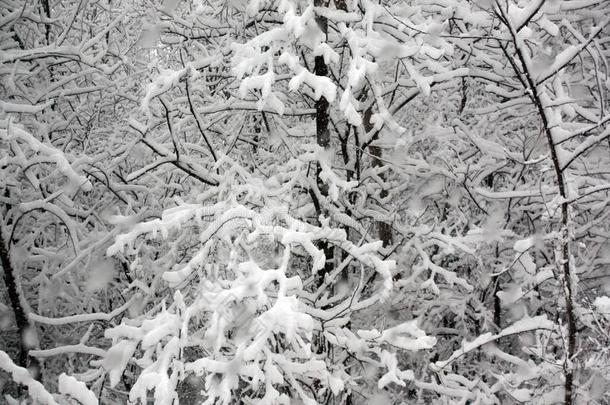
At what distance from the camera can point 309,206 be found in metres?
4.60

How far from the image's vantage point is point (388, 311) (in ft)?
20.1

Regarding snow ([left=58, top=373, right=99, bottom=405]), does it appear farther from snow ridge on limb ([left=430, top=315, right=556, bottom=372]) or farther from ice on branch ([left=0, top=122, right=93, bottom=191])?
snow ridge on limb ([left=430, top=315, right=556, bottom=372])

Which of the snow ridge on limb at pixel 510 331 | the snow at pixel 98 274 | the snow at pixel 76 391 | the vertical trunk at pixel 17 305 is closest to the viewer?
the snow at pixel 76 391

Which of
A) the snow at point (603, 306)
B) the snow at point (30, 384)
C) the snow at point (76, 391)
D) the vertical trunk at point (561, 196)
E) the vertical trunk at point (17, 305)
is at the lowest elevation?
the vertical trunk at point (17, 305)

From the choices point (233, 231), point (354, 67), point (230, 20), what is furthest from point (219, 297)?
point (230, 20)

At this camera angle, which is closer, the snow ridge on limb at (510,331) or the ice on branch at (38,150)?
the snow ridge on limb at (510,331)

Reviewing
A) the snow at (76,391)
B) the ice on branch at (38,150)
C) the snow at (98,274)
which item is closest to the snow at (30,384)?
the snow at (76,391)

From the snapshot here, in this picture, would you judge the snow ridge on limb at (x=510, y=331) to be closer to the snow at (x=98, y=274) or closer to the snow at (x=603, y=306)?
the snow at (x=603, y=306)

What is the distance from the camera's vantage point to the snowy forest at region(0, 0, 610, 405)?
2900 mm

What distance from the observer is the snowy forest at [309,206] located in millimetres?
2900

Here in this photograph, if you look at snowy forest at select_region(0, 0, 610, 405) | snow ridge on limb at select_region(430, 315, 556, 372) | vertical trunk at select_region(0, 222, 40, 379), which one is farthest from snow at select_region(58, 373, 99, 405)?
vertical trunk at select_region(0, 222, 40, 379)

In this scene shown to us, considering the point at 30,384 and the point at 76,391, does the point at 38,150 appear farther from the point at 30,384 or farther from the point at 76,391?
the point at 76,391

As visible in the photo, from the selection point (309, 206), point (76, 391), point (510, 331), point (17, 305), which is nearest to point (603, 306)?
point (510, 331)

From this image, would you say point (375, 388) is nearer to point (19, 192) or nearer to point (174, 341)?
point (174, 341)
